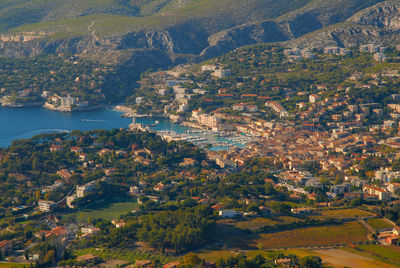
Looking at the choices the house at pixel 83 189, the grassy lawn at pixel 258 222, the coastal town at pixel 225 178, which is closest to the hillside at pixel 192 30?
the coastal town at pixel 225 178

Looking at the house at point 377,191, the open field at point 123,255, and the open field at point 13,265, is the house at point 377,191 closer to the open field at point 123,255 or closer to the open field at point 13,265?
the open field at point 123,255

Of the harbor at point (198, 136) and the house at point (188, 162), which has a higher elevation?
the harbor at point (198, 136)

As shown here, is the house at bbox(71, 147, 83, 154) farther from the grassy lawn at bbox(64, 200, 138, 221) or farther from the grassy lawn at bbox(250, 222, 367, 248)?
the grassy lawn at bbox(250, 222, 367, 248)

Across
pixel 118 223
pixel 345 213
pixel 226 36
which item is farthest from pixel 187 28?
pixel 118 223

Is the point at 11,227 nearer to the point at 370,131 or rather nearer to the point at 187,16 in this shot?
the point at 370,131

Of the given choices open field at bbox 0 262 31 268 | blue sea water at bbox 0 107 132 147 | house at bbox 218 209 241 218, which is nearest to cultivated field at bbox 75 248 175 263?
open field at bbox 0 262 31 268

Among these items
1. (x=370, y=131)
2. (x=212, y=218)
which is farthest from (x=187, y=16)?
(x=212, y=218)
